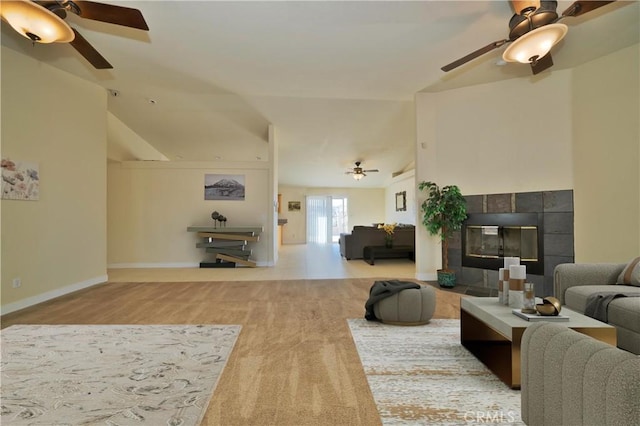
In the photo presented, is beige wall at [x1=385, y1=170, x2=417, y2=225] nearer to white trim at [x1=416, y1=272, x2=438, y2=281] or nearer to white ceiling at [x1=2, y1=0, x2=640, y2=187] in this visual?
white ceiling at [x1=2, y1=0, x2=640, y2=187]

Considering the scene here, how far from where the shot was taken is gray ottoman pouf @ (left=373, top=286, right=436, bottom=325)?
2.89m

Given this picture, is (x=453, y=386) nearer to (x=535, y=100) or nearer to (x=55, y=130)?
(x=535, y=100)

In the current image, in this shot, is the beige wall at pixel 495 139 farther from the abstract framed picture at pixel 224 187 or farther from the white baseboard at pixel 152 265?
the white baseboard at pixel 152 265

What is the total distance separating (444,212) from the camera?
4688 millimetres

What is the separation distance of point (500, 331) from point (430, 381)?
530 millimetres

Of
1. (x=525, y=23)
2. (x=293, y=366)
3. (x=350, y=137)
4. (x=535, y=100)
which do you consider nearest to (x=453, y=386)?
(x=293, y=366)

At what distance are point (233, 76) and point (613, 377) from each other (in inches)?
195

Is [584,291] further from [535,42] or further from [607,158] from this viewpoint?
[607,158]

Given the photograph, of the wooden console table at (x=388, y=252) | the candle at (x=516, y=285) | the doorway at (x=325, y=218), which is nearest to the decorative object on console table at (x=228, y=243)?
the wooden console table at (x=388, y=252)

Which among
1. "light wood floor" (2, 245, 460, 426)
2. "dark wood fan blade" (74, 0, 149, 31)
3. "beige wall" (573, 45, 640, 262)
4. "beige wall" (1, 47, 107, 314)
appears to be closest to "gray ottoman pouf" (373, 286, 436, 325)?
"light wood floor" (2, 245, 460, 426)

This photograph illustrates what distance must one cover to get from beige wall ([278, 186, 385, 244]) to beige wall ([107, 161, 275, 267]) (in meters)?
5.73

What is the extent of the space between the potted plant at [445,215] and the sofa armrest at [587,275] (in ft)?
5.97

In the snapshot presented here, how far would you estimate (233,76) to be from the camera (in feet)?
15.1

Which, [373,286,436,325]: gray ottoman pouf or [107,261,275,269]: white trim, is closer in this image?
[373,286,436,325]: gray ottoman pouf
